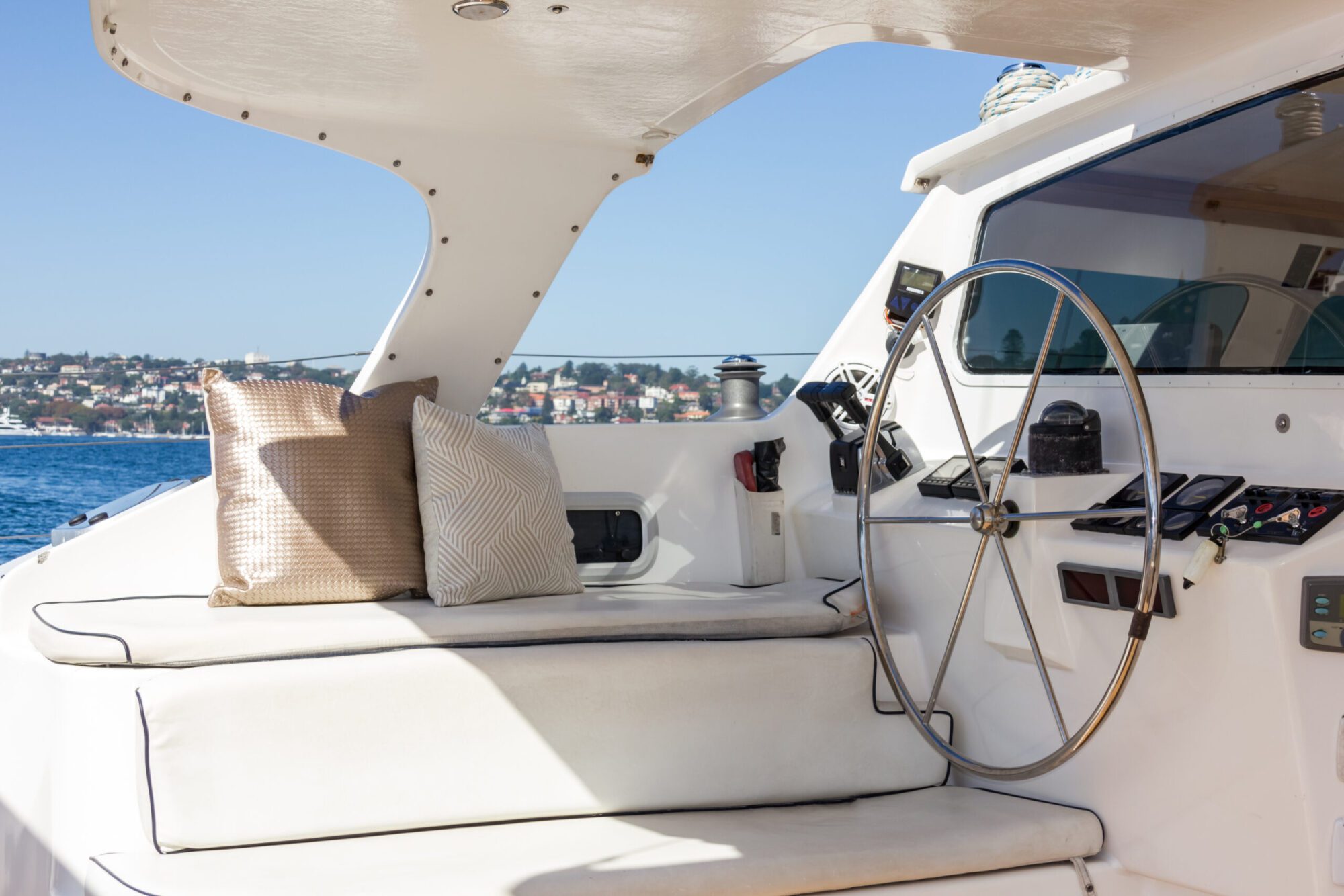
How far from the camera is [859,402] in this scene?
240cm

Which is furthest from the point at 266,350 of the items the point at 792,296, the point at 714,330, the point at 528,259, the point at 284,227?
the point at 528,259

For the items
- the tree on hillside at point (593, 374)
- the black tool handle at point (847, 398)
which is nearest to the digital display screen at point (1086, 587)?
the black tool handle at point (847, 398)

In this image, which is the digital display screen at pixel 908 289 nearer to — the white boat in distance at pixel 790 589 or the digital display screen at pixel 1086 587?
the white boat in distance at pixel 790 589

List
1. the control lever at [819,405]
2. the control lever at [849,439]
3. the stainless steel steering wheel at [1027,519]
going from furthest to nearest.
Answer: the control lever at [819,405] → the control lever at [849,439] → the stainless steel steering wheel at [1027,519]

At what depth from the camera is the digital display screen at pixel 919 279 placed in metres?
2.52

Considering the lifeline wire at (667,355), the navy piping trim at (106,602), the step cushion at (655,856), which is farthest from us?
the lifeline wire at (667,355)

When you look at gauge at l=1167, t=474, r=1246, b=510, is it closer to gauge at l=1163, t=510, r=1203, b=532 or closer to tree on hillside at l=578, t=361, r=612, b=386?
gauge at l=1163, t=510, r=1203, b=532

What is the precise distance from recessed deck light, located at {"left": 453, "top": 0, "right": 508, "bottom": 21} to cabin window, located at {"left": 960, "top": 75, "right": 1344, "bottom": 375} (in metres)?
1.19

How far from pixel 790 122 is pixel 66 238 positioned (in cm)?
2625

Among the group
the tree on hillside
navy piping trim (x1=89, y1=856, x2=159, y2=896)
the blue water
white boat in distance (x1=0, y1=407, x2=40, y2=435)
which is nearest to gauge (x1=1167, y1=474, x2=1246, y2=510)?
navy piping trim (x1=89, y1=856, x2=159, y2=896)

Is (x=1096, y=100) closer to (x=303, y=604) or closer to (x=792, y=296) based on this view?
(x=303, y=604)

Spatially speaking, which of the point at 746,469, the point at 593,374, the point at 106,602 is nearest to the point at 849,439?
the point at 746,469

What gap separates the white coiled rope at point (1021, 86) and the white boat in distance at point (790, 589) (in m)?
0.01

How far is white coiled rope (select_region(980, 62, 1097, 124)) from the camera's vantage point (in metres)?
2.39
